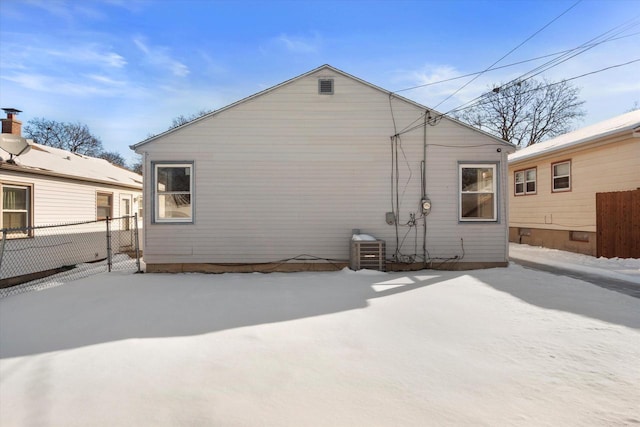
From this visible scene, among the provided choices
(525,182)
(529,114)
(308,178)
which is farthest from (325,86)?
(529,114)

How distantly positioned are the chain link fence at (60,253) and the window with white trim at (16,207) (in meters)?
0.29

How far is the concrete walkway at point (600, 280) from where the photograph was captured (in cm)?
589

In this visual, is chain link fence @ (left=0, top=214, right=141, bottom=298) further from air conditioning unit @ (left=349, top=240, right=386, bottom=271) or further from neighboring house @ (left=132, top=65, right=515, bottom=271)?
air conditioning unit @ (left=349, top=240, right=386, bottom=271)

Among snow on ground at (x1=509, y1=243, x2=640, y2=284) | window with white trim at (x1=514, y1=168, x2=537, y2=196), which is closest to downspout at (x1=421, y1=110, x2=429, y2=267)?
snow on ground at (x1=509, y1=243, x2=640, y2=284)

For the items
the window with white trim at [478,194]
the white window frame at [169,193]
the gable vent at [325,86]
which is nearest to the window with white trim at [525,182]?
the window with white trim at [478,194]

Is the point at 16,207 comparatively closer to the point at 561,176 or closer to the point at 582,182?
the point at 582,182

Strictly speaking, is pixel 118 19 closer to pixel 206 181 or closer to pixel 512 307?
pixel 206 181

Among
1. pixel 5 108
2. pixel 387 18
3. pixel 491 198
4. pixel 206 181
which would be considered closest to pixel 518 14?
pixel 387 18

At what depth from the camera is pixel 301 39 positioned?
440 inches

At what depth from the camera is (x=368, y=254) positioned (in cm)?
753

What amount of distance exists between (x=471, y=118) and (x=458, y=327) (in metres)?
28.6

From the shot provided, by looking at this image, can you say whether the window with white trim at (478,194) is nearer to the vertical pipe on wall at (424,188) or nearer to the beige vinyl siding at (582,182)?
the vertical pipe on wall at (424,188)

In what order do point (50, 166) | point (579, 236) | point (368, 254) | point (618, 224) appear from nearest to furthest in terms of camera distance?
point (368, 254) < point (618, 224) < point (50, 166) < point (579, 236)

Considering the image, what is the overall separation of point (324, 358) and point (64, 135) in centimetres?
4436
